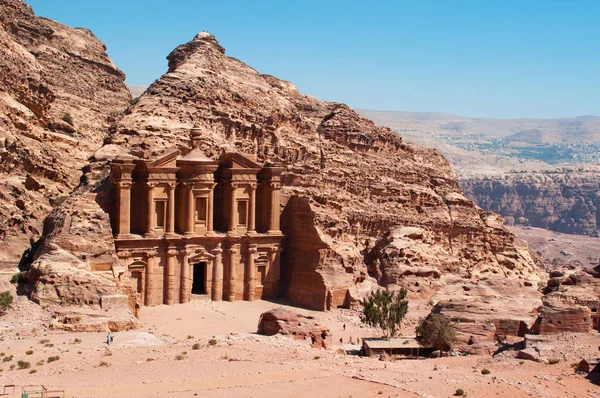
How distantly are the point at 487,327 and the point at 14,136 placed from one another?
27048 millimetres

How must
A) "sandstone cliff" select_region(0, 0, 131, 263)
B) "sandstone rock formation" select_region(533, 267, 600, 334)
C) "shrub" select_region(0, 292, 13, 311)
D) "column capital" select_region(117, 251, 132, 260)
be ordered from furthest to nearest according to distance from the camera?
"sandstone cliff" select_region(0, 0, 131, 263)
"column capital" select_region(117, 251, 132, 260)
"shrub" select_region(0, 292, 13, 311)
"sandstone rock formation" select_region(533, 267, 600, 334)

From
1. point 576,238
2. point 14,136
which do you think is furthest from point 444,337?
point 576,238

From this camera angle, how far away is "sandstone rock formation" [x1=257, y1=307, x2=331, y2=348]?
36312 mm

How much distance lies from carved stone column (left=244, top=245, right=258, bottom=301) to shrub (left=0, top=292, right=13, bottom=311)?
51.8ft

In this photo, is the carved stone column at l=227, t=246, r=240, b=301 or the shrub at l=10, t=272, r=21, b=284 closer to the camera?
the shrub at l=10, t=272, r=21, b=284

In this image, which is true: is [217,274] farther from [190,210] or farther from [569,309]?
[569,309]

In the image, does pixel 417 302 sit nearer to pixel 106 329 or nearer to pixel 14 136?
pixel 106 329

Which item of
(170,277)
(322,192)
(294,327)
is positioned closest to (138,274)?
(170,277)

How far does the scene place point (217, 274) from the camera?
47938 millimetres

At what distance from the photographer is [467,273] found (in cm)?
5528

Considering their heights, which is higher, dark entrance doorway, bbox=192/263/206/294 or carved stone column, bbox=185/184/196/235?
carved stone column, bbox=185/184/196/235

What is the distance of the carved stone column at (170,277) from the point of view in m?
45.5

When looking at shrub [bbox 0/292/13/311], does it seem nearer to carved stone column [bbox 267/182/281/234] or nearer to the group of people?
the group of people

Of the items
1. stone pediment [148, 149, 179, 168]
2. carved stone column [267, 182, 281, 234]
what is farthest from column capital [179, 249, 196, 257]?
carved stone column [267, 182, 281, 234]
